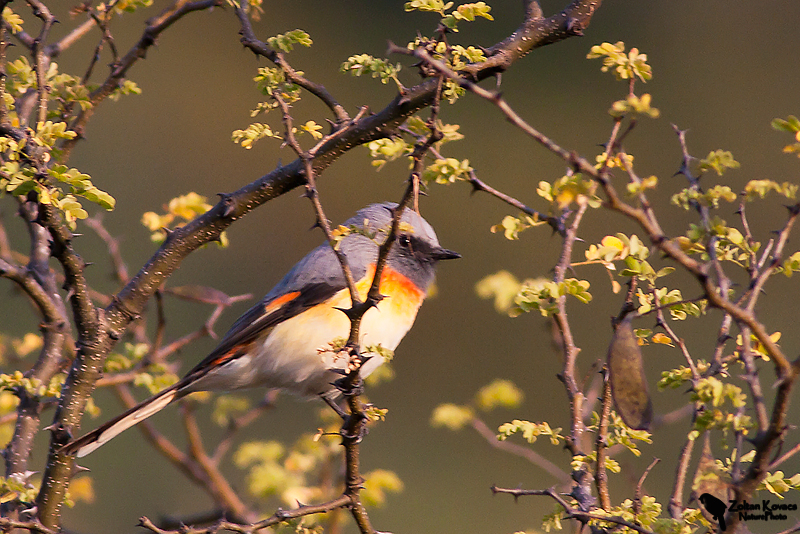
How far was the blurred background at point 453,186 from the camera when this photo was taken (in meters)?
7.86

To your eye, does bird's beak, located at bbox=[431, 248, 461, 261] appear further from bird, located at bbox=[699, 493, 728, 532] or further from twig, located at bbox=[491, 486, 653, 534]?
bird, located at bbox=[699, 493, 728, 532]

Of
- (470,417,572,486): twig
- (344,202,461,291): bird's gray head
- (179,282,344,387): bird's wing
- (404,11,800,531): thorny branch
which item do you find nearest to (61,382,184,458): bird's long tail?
(179,282,344,387): bird's wing

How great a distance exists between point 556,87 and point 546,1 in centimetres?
124

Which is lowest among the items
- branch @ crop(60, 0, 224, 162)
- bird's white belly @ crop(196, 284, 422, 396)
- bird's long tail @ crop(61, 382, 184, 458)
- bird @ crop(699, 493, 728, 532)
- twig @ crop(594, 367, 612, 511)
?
bird @ crop(699, 493, 728, 532)

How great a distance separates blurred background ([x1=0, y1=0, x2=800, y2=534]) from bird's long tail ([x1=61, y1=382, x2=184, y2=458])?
4.00m

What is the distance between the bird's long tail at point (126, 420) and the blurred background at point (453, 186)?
3996 millimetres

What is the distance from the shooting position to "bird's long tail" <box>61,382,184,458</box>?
97.9 inches

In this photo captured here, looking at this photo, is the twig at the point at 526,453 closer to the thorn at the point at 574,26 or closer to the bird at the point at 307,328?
the bird at the point at 307,328

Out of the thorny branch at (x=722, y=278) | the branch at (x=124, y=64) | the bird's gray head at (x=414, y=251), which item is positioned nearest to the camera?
the thorny branch at (x=722, y=278)

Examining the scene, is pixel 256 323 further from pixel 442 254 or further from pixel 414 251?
pixel 442 254

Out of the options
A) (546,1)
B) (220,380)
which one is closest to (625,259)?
(220,380)

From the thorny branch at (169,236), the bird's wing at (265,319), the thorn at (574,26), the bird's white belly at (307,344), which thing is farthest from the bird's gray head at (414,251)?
the thorn at (574,26)

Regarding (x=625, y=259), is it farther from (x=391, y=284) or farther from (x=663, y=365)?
(x=663, y=365)

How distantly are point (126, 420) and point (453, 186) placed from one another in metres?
7.82
